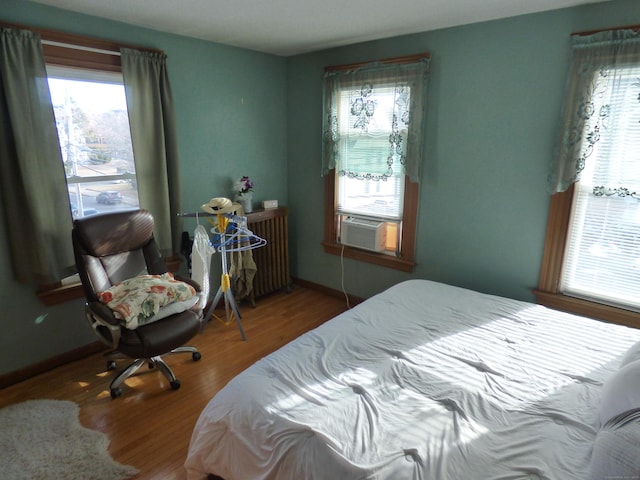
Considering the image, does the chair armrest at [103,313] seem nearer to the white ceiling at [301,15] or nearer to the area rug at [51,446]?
the area rug at [51,446]

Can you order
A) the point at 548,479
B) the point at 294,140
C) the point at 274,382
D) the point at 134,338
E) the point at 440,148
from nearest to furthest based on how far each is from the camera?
the point at 548,479 < the point at 274,382 < the point at 134,338 < the point at 440,148 < the point at 294,140

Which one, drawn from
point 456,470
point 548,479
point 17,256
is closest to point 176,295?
point 17,256

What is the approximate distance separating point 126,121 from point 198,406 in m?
2.15

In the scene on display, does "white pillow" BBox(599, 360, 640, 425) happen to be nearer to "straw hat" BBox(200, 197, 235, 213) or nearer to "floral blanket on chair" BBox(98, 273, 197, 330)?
"floral blanket on chair" BBox(98, 273, 197, 330)

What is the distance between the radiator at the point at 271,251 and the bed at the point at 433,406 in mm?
1799

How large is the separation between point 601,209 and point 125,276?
3.27 metres

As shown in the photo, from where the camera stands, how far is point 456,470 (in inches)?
47.9

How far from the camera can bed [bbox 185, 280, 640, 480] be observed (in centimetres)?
123

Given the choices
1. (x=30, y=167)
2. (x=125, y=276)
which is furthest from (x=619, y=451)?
(x=30, y=167)

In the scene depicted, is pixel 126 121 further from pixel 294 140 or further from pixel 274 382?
pixel 274 382

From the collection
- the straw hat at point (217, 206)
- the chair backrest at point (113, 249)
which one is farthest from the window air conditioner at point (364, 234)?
the chair backrest at point (113, 249)

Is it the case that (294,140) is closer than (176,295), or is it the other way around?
(176,295)

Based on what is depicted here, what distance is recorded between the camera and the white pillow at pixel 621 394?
4.02 feet

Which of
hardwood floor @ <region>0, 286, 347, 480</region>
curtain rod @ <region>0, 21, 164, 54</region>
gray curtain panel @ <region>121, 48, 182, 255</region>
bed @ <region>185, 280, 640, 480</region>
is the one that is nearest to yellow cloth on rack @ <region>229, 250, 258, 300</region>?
hardwood floor @ <region>0, 286, 347, 480</region>
